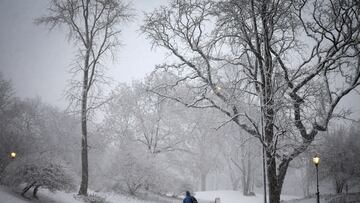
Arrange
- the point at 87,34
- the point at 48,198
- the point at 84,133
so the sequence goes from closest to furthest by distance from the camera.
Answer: the point at 48,198
the point at 84,133
the point at 87,34

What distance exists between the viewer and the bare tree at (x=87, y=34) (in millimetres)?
18594

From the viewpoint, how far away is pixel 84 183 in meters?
18.0

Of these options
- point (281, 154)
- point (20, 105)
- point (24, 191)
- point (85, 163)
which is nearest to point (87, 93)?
point (85, 163)

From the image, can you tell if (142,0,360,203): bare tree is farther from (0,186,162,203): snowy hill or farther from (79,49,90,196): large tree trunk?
(0,186,162,203): snowy hill

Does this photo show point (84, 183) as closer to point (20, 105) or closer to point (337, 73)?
point (337, 73)

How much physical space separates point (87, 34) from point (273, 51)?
12.4 m

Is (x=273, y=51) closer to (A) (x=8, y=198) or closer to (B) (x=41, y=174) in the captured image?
(B) (x=41, y=174)

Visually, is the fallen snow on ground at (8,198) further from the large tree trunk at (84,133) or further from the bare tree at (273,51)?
the bare tree at (273,51)

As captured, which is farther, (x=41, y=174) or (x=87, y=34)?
(x=87, y=34)

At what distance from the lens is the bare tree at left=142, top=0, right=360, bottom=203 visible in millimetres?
11430

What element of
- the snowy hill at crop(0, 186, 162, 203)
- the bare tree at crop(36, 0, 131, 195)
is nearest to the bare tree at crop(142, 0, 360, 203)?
the bare tree at crop(36, 0, 131, 195)

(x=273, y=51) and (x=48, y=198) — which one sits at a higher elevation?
(x=273, y=51)

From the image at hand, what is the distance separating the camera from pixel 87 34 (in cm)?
1952

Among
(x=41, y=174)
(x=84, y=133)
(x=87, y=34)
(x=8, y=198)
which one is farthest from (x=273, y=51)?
(x=8, y=198)
